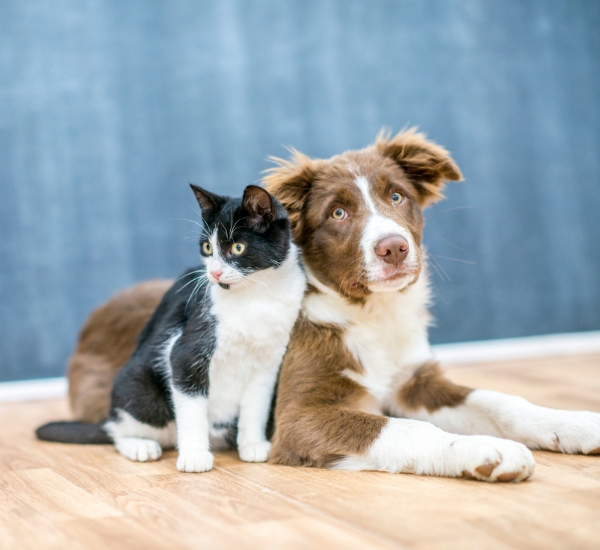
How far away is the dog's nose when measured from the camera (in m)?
1.79

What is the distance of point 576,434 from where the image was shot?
69.1 inches

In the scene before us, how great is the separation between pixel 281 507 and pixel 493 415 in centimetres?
76

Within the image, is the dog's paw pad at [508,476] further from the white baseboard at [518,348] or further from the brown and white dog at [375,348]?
the white baseboard at [518,348]

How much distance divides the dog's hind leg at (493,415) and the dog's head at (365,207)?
0.36 metres

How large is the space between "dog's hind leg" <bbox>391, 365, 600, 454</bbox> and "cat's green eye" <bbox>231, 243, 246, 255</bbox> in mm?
679

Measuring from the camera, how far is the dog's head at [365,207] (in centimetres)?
183

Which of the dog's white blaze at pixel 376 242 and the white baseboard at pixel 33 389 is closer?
the dog's white blaze at pixel 376 242

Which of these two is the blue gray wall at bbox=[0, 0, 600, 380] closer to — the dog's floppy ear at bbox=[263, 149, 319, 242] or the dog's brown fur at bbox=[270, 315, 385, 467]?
the dog's floppy ear at bbox=[263, 149, 319, 242]

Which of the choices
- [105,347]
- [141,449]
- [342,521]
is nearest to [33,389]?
[105,347]

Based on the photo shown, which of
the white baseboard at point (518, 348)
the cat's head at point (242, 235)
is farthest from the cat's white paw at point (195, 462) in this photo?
the white baseboard at point (518, 348)

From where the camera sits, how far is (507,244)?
423 centimetres

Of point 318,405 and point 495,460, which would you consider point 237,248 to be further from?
point 495,460

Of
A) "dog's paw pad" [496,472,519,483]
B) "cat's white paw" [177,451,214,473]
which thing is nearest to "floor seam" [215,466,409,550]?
"cat's white paw" [177,451,214,473]

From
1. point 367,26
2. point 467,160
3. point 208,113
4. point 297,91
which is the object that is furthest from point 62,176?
point 467,160
